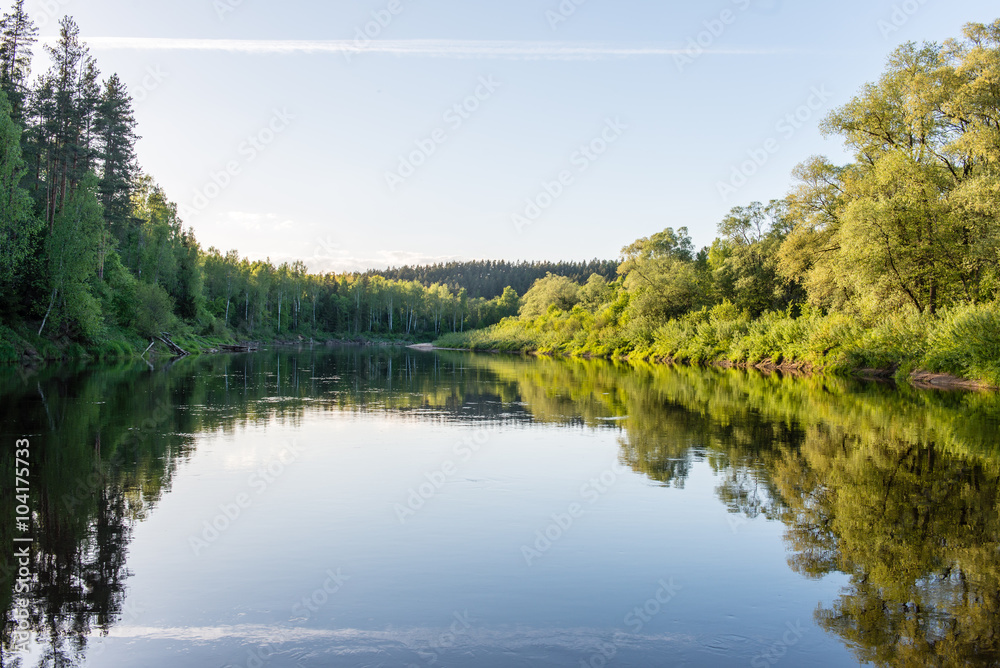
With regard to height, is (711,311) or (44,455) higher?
(711,311)

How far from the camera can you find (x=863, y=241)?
31297mm

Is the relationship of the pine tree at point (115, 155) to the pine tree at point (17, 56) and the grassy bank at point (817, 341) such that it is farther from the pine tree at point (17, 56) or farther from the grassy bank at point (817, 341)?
the grassy bank at point (817, 341)

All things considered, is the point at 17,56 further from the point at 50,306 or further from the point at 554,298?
the point at 554,298

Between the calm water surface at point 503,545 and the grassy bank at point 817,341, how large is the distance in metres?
14.0

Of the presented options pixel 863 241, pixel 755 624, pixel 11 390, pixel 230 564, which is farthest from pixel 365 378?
pixel 755 624

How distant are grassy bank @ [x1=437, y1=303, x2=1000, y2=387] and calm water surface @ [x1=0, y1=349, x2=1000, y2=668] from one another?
550 inches

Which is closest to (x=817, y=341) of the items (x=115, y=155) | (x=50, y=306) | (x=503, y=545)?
(x=503, y=545)

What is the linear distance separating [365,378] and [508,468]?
2274 centimetres

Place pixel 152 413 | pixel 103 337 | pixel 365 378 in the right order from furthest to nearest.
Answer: pixel 103 337
pixel 365 378
pixel 152 413

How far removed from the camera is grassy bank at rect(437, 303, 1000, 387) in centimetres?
2648

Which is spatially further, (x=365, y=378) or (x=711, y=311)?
(x=711, y=311)

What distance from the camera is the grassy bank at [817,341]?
26.5 m

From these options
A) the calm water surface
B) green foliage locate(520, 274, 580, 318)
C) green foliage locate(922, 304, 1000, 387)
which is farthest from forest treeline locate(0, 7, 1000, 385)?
green foliage locate(520, 274, 580, 318)

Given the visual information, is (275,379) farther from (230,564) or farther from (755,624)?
(755,624)
